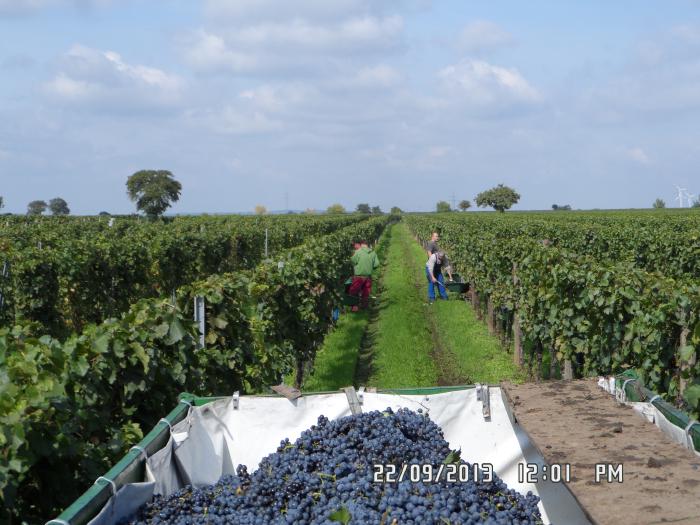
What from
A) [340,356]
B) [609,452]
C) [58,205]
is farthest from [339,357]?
[58,205]

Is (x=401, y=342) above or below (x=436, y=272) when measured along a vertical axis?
below

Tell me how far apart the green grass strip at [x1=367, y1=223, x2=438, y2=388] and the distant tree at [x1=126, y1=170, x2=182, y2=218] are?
3463 inches

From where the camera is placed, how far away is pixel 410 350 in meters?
11.5

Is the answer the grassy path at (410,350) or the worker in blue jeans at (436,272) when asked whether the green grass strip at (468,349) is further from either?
the worker in blue jeans at (436,272)

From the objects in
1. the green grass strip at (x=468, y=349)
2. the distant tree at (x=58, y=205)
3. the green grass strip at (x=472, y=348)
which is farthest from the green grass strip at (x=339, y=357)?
the distant tree at (x=58, y=205)

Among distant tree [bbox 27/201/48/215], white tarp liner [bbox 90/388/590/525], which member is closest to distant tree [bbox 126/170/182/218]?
distant tree [bbox 27/201/48/215]

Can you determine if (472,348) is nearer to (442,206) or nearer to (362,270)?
(362,270)

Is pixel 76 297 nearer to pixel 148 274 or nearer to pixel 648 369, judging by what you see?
pixel 148 274

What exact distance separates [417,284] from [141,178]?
9100 cm

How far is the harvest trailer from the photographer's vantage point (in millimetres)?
2295

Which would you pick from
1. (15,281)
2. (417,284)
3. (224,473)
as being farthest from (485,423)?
(417,284)

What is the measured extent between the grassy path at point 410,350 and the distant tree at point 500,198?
11450cm

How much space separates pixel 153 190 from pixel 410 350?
319 ft

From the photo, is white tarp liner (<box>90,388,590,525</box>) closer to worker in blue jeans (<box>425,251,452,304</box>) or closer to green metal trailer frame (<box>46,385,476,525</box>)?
green metal trailer frame (<box>46,385,476,525</box>)
